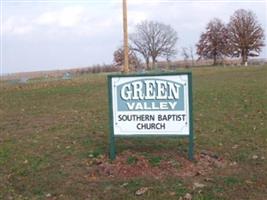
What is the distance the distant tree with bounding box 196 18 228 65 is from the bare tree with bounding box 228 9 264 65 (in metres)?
2.41

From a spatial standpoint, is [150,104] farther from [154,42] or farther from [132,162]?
[154,42]

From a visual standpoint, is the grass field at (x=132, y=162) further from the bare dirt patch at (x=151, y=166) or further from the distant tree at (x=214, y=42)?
the distant tree at (x=214, y=42)

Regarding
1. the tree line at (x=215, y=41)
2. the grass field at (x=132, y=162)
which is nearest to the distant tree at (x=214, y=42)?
the tree line at (x=215, y=41)

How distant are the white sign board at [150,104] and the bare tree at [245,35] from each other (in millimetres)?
76232

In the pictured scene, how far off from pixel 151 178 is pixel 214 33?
84.7 m

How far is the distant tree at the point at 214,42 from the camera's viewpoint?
3460 inches

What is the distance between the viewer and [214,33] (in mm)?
89250

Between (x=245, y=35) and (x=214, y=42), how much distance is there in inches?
289

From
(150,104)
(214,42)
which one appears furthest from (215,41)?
(150,104)

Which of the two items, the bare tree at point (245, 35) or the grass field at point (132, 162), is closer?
the grass field at point (132, 162)

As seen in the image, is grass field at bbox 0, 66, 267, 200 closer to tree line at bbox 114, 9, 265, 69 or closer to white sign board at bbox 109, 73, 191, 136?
white sign board at bbox 109, 73, 191, 136

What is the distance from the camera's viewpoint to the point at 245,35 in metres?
82.9

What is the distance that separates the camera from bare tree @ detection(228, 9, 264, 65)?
83000 mm

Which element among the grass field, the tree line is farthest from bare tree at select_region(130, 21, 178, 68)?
the grass field
